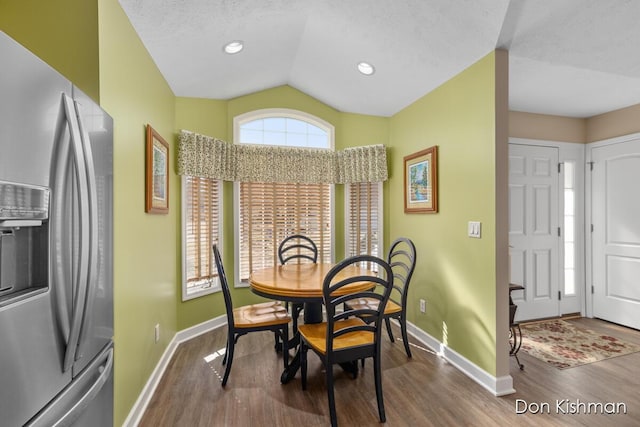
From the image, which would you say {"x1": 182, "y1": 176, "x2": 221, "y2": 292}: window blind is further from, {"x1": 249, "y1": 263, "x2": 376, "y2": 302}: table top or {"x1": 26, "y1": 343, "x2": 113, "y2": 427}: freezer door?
{"x1": 26, "y1": 343, "x2": 113, "y2": 427}: freezer door

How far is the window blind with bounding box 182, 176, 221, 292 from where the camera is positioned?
3.13 m

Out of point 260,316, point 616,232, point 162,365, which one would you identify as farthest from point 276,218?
point 616,232

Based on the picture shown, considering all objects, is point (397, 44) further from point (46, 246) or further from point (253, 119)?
point (46, 246)

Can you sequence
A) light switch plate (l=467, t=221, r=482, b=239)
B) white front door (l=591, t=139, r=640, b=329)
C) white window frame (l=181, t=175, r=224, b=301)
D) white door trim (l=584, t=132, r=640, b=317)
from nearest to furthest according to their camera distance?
light switch plate (l=467, t=221, r=482, b=239)
white window frame (l=181, t=175, r=224, b=301)
white front door (l=591, t=139, r=640, b=329)
white door trim (l=584, t=132, r=640, b=317)

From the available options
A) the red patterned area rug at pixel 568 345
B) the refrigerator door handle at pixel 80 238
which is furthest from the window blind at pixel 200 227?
the red patterned area rug at pixel 568 345

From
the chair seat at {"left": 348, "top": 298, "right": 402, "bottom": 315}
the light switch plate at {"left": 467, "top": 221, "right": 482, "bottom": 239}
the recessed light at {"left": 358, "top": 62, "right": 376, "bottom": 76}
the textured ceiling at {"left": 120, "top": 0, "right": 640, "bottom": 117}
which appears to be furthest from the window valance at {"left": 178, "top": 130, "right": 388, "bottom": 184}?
the chair seat at {"left": 348, "top": 298, "right": 402, "bottom": 315}

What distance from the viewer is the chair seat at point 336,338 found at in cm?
189

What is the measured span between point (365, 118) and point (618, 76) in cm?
238

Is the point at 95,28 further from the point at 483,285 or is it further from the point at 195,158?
the point at 483,285

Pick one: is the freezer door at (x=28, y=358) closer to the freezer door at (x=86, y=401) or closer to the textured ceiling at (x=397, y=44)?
the freezer door at (x=86, y=401)

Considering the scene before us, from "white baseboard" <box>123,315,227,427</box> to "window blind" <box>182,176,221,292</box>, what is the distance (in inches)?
16.9

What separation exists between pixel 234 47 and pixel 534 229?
12.4 ft

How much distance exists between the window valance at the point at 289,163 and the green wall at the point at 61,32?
1619mm

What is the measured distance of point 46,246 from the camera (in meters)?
0.88
